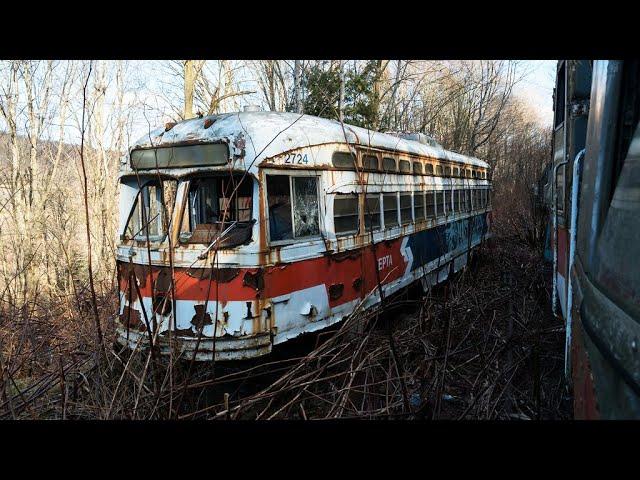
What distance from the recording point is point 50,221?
14.3 meters

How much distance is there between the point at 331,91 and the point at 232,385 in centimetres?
1254

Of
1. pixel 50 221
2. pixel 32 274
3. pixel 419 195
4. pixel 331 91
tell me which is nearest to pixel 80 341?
pixel 419 195

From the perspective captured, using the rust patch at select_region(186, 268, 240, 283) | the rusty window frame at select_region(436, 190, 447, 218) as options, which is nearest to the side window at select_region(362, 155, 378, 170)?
the rust patch at select_region(186, 268, 240, 283)

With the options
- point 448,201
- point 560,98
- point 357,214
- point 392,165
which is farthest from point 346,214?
point 448,201

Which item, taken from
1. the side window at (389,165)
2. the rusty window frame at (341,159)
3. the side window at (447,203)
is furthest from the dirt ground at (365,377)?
the side window at (447,203)

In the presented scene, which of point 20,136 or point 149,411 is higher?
point 20,136

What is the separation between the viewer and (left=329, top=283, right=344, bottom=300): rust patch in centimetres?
535

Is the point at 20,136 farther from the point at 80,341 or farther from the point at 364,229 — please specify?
the point at 364,229

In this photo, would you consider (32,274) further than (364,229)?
Yes

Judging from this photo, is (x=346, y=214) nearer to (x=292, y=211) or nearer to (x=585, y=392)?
(x=292, y=211)

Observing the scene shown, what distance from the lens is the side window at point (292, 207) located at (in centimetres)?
481

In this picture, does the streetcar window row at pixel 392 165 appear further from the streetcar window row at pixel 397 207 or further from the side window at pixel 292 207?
the side window at pixel 292 207

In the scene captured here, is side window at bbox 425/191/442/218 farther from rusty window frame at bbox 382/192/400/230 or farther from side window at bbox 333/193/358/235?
side window at bbox 333/193/358/235

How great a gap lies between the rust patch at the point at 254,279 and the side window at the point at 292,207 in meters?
0.41
